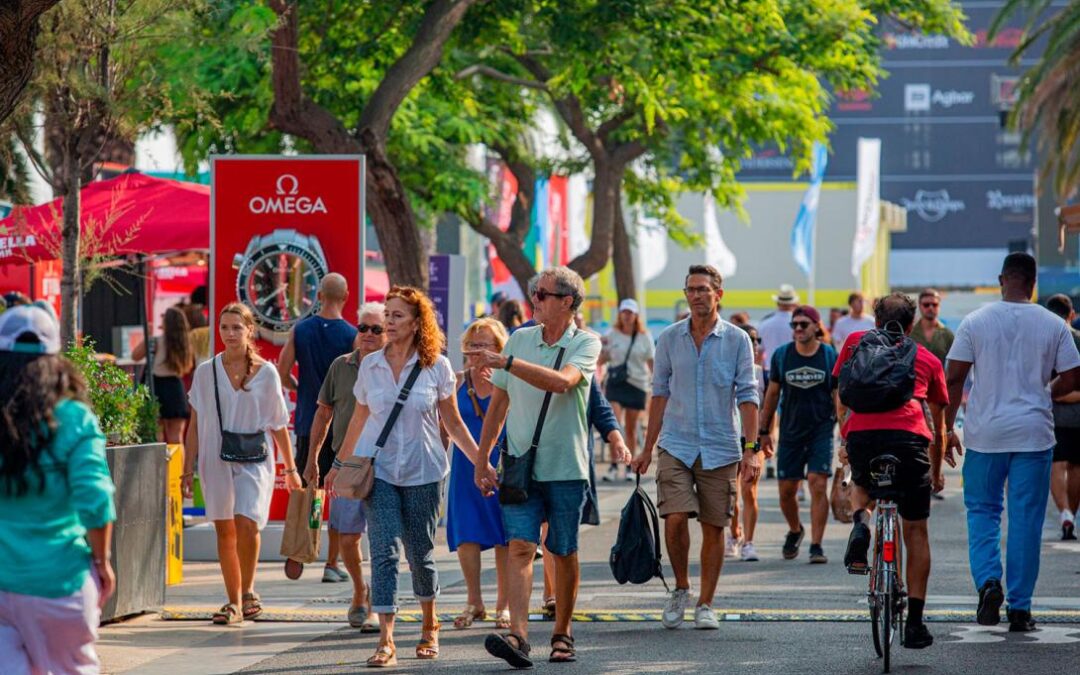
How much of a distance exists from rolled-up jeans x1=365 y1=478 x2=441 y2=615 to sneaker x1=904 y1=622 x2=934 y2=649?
2.23 metres

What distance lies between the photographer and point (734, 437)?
9.97m

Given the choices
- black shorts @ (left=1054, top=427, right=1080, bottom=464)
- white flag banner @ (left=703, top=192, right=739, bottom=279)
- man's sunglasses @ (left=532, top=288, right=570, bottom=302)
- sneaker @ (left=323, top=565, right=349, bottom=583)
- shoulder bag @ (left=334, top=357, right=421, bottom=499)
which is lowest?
sneaker @ (left=323, top=565, right=349, bottom=583)

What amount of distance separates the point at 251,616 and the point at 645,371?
37.2 feet

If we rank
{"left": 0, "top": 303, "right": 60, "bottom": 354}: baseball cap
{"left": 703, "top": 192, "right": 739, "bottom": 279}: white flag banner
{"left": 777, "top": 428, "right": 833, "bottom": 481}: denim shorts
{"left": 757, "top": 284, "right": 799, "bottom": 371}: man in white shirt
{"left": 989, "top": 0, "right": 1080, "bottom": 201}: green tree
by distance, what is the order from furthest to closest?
{"left": 703, "top": 192, "right": 739, "bottom": 279}: white flag banner → {"left": 989, "top": 0, "right": 1080, "bottom": 201}: green tree → {"left": 757, "top": 284, "right": 799, "bottom": 371}: man in white shirt → {"left": 777, "top": 428, "right": 833, "bottom": 481}: denim shorts → {"left": 0, "top": 303, "right": 60, "bottom": 354}: baseball cap

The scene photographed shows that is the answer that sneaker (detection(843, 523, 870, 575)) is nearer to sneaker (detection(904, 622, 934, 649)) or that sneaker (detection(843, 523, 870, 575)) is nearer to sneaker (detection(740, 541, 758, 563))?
sneaker (detection(904, 622, 934, 649))

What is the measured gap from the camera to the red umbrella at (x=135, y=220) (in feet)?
51.7

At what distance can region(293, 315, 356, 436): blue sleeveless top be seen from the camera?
11.6m

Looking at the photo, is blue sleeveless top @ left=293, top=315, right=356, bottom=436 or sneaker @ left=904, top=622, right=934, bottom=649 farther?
blue sleeveless top @ left=293, top=315, right=356, bottom=436

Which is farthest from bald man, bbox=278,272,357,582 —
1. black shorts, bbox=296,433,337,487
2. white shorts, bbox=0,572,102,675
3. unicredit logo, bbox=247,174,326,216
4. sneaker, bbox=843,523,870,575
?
white shorts, bbox=0,572,102,675

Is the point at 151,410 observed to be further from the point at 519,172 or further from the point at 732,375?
the point at 519,172

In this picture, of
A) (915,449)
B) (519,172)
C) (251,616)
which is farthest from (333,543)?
(519,172)

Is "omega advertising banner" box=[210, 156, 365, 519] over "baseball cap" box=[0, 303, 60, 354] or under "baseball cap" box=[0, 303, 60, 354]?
over

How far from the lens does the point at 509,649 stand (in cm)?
841

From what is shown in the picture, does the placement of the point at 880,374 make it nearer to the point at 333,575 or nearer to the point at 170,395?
the point at 333,575
